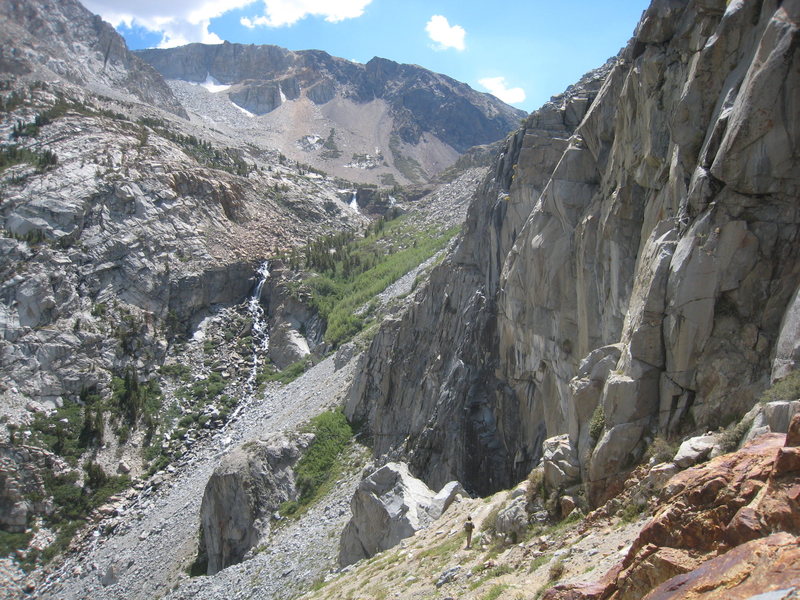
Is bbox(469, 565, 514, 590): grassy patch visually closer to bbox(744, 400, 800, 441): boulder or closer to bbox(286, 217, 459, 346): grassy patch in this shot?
bbox(744, 400, 800, 441): boulder

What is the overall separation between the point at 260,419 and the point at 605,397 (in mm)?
48939

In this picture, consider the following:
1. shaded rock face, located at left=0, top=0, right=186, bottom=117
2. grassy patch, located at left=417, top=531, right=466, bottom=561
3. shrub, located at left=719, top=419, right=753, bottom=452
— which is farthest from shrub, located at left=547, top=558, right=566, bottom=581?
shaded rock face, located at left=0, top=0, right=186, bottom=117

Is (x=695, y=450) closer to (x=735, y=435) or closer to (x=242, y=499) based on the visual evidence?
(x=735, y=435)

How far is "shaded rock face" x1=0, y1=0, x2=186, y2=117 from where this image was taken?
145375 millimetres

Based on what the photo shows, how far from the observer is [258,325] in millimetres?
84688

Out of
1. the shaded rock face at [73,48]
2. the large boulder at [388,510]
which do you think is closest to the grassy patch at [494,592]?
the large boulder at [388,510]

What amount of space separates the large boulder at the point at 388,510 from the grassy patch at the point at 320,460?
10734mm

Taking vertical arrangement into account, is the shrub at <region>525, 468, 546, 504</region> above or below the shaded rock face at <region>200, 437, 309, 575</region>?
above

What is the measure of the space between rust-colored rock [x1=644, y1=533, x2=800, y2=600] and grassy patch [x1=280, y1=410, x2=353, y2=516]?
3358 centimetres

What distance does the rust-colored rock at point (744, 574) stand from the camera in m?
6.34

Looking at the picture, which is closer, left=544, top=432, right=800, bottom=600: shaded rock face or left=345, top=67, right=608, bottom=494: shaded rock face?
left=544, top=432, right=800, bottom=600: shaded rock face

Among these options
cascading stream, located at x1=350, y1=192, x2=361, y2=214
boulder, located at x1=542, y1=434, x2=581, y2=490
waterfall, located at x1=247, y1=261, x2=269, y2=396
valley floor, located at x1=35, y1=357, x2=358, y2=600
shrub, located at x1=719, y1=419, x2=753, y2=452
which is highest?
cascading stream, located at x1=350, y1=192, x2=361, y2=214

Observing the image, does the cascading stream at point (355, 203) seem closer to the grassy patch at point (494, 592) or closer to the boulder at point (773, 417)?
the grassy patch at point (494, 592)

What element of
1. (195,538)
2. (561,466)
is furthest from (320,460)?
(561,466)
